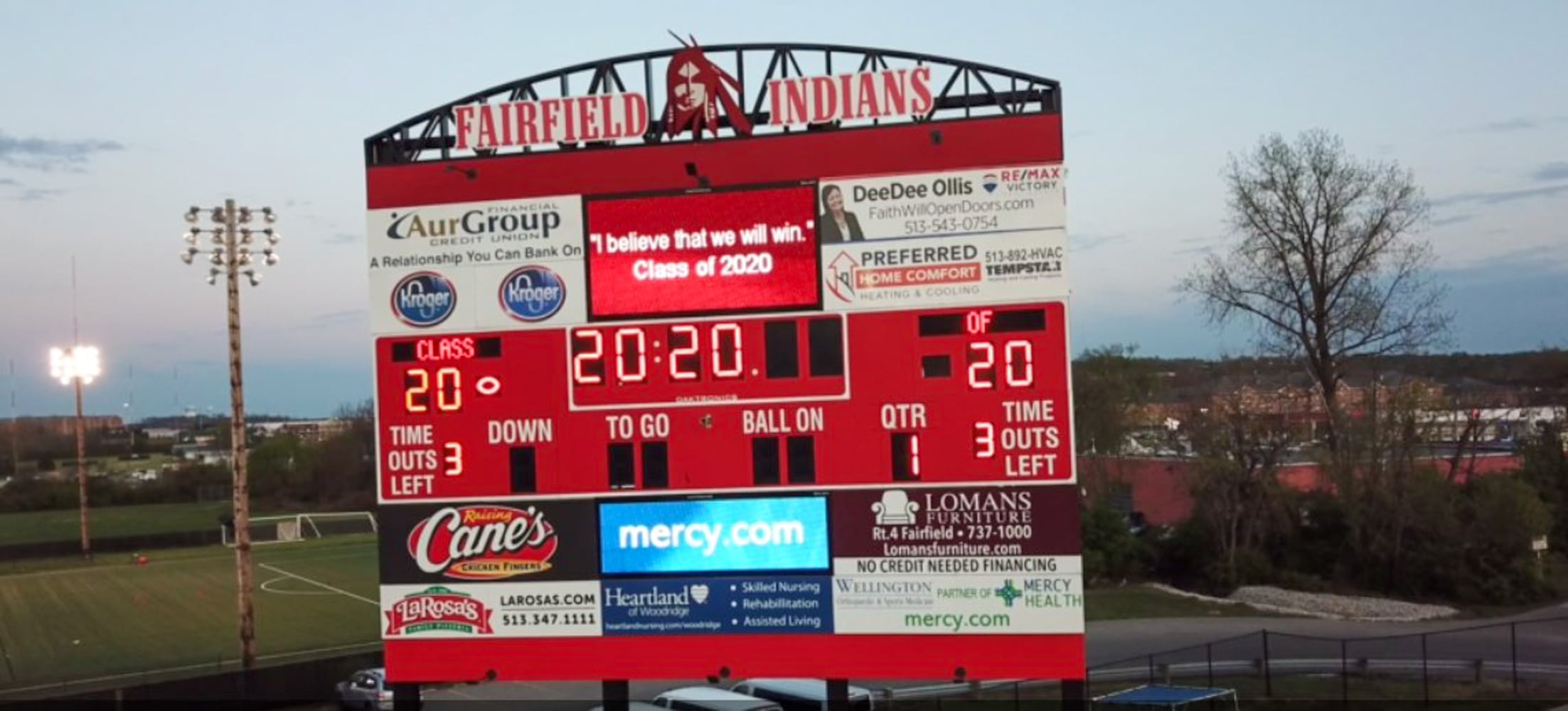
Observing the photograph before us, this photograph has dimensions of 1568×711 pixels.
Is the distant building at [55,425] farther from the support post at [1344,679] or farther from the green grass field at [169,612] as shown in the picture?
the support post at [1344,679]

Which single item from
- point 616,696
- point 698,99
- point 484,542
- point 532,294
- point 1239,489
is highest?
point 698,99

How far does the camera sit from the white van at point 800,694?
22188mm

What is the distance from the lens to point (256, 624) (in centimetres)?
3991

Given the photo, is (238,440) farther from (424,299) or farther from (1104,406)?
(1104,406)

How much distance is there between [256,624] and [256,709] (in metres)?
15.5

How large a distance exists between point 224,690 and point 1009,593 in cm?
1947

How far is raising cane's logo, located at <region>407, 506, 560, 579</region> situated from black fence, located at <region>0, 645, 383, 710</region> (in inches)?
575

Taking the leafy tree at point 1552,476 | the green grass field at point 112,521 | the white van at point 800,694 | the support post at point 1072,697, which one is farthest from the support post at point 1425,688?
the green grass field at point 112,521

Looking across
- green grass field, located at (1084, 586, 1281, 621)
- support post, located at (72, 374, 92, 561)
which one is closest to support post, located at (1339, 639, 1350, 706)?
green grass field, located at (1084, 586, 1281, 621)

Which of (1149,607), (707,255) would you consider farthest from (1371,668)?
(707,255)

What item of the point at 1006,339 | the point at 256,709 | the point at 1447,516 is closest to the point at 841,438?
the point at 1006,339

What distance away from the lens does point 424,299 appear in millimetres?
13258

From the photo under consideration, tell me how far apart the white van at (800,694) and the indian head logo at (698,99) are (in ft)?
39.0

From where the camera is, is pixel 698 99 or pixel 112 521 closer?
pixel 698 99
